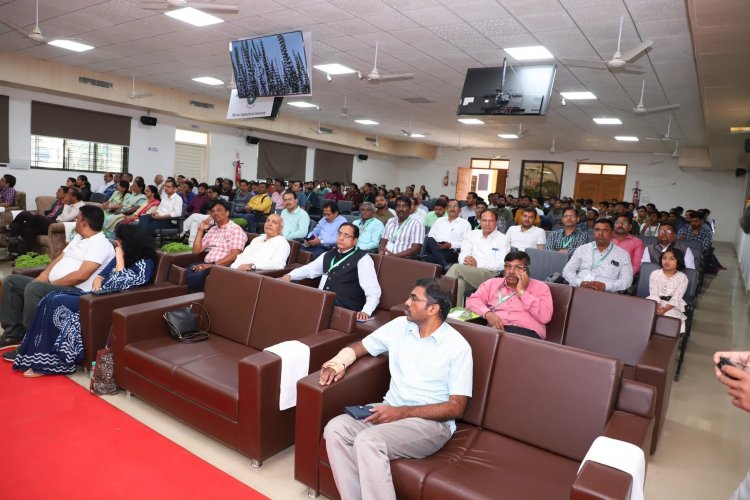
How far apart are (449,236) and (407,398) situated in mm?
4168

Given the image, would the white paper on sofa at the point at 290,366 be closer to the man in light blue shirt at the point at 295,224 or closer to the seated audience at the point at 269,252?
the seated audience at the point at 269,252

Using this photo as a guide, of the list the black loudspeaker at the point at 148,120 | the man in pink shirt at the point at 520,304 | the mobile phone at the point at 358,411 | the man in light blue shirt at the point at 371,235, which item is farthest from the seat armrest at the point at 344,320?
the black loudspeaker at the point at 148,120

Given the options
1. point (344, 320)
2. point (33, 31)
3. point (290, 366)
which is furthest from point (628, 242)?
point (33, 31)

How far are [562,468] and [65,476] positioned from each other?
2218mm

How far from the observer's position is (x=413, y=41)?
591 centimetres

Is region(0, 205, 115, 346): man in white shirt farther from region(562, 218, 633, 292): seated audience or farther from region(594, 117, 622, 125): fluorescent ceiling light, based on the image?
region(594, 117, 622, 125): fluorescent ceiling light

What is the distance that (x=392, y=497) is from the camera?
186 centimetres

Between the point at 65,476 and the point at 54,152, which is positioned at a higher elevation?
the point at 54,152

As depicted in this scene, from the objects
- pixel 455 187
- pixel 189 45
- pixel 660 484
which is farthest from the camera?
pixel 455 187

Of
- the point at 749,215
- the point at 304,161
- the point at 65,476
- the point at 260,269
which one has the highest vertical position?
the point at 304,161

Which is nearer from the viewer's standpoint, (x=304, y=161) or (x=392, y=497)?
(x=392, y=497)

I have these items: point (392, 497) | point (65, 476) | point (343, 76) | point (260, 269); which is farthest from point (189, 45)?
point (392, 497)

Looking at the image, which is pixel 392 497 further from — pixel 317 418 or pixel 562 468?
pixel 562 468

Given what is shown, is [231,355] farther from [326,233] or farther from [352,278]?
[326,233]
